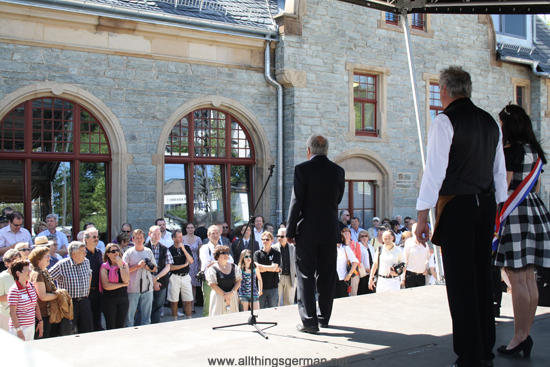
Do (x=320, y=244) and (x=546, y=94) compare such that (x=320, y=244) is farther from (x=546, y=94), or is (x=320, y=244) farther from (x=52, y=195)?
(x=546, y=94)

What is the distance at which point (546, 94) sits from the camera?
17.8 metres

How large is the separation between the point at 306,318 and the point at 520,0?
3.94 metres

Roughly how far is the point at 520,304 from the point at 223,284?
15.7 ft

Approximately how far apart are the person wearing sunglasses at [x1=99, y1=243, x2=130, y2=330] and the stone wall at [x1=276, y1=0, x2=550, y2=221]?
6.07 m

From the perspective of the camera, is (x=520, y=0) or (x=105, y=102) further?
(x=105, y=102)

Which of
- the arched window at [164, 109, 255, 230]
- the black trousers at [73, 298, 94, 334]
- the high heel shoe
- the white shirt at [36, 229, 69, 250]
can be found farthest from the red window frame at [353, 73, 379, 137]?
the high heel shoe

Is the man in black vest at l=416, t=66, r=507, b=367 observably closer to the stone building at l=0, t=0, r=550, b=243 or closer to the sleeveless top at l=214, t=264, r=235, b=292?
the sleeveless top at l=214, t=264, r=235, b=292

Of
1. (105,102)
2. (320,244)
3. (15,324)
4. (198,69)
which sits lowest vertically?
(15,324)

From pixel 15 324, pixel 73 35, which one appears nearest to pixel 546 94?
pixel 73 35

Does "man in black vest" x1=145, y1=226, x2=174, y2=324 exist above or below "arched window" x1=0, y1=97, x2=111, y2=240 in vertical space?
below

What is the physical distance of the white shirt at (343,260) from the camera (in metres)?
9.56

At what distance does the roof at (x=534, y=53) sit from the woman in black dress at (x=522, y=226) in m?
14.1

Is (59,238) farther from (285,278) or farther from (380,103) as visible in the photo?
(380,103)

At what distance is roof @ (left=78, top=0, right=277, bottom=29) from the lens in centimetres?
1194
